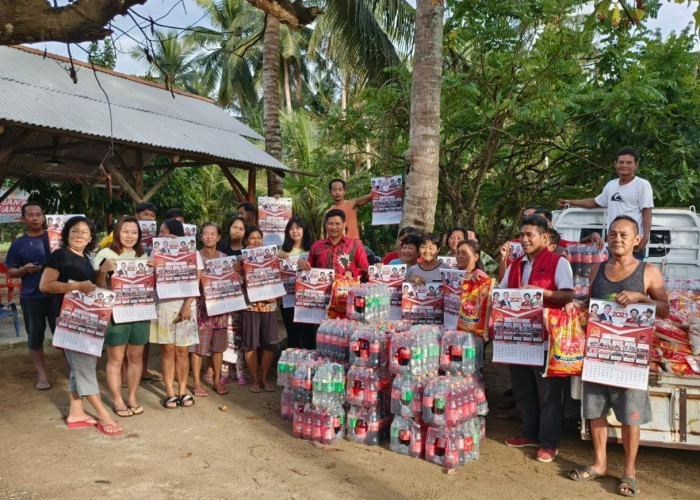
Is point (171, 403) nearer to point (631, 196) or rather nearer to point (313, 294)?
point (313, 294)

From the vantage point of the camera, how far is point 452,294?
5285mm

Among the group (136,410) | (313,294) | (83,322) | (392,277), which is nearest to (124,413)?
(136,410)

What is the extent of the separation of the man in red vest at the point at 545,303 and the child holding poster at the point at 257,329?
9.41ft

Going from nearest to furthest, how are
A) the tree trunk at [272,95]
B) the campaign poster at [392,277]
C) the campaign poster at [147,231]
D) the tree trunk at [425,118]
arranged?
1. the campaign poster at [392,277]
2. the campaign poster at [147,231]
3. the tree trunk at [425,118]
4. the tree trunk at [272,95]

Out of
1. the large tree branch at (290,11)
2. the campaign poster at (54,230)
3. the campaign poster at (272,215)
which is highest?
the large tree branch at (290,11)

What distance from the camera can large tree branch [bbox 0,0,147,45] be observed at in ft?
9.03

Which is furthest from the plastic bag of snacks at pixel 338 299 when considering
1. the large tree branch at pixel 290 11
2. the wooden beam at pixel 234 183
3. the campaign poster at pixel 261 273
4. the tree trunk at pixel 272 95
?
the tree trunk at pixel 272 95

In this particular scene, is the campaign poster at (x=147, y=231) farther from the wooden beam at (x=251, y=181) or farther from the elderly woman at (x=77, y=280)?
the wooden beam at (x=251, y=181)

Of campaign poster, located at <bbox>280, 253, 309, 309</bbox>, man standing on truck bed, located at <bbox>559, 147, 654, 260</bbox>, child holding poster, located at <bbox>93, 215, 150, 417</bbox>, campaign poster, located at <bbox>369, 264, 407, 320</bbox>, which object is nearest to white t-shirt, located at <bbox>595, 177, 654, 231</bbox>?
man standing on truck bed, located at <bbox>559, 147, 654, 260</bbox>

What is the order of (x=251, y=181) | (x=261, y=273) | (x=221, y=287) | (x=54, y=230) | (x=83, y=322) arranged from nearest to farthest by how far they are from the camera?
(x=83, y=322) < (x=221, y=287) < (x=261, y=273) < (x=54, y=230) < (x=251, y=181)

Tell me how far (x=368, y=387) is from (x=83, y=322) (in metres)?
2.62

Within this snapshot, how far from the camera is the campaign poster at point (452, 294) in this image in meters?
5.20

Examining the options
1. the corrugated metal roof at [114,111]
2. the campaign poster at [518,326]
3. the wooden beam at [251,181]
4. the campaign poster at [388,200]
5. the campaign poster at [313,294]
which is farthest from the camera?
the wooden beam at [251,181]

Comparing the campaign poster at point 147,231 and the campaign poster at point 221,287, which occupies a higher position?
the campaign poster at point 147,231
